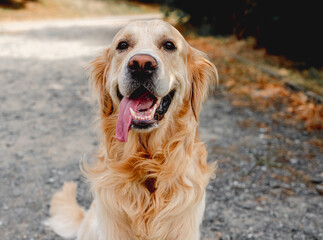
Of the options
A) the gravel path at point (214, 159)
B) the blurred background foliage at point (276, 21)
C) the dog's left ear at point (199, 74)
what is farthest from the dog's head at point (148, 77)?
the blurred background foliage at point (276, 21)

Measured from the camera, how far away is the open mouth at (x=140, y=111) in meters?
2.03

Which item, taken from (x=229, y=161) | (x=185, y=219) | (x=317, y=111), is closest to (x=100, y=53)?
(x=185, y=219)

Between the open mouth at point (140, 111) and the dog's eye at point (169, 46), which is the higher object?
the dog's eye at point (169, 46)

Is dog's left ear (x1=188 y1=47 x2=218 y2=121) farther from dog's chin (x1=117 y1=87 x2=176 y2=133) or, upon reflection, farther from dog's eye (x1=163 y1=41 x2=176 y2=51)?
dog's chin (x1=117 y1=87 x2=176 y2=133)

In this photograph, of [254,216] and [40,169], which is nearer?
[254,216]

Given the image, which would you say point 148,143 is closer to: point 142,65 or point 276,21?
point 142,65

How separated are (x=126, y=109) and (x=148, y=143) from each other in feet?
1.16

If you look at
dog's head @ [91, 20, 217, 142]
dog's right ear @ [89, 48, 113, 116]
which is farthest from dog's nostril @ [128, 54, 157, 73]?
dog's right ear @ [89, 48, 113, 116]

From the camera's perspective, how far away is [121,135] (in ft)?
6.61

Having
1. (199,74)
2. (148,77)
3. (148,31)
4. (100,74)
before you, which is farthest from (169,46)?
(100,74)

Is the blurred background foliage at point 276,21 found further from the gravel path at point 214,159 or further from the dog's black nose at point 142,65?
the dog's black nose at point 142,65

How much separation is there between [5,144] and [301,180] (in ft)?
12.7

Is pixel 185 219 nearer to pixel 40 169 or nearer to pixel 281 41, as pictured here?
pixel 40 169

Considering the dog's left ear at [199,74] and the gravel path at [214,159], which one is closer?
the dog's left ear at [199,74]
